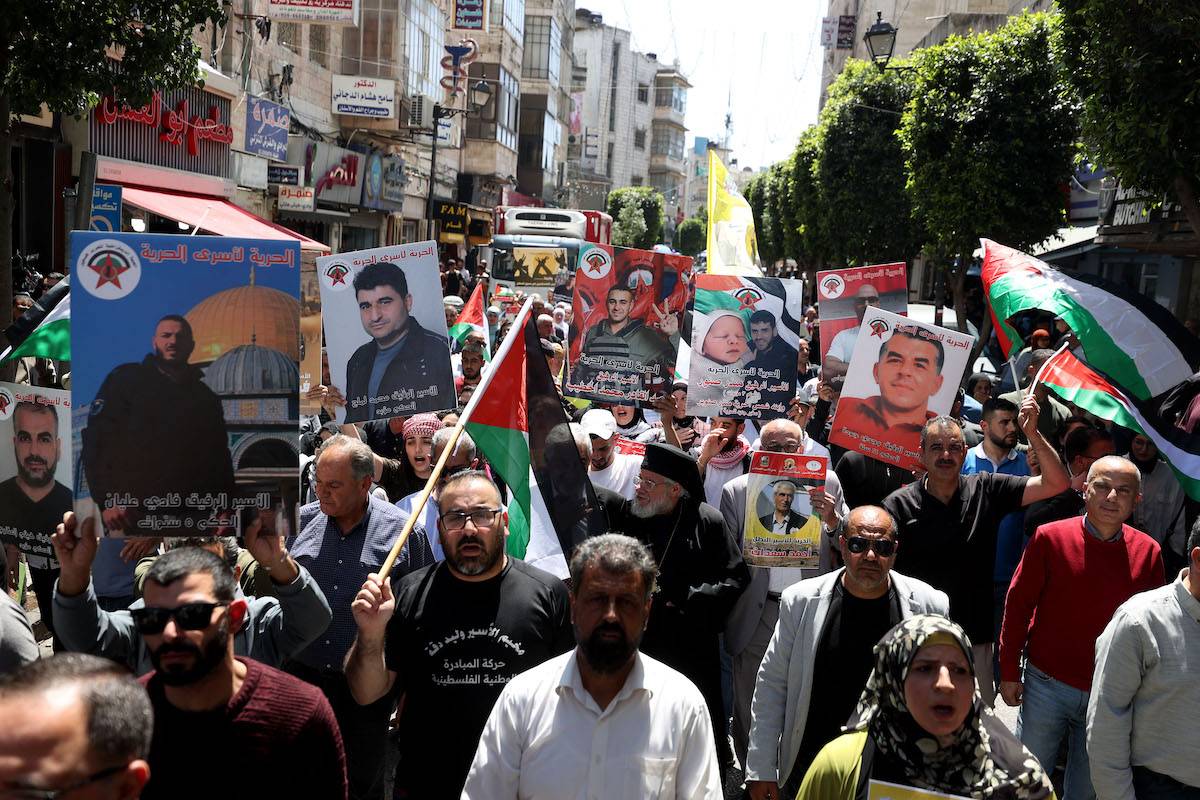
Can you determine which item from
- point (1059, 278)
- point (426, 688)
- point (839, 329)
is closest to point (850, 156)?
point (839, 329)

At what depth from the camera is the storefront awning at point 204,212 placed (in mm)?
17172

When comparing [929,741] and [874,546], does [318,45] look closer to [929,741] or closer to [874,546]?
[874,546]

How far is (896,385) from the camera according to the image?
6.94 m

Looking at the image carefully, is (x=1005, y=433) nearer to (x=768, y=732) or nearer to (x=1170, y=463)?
(x=1170, y=463)

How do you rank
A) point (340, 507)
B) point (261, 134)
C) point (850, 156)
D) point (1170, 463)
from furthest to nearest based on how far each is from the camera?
point (850, 156) < point (261, 134) < point (1170, 463) < point (340, 507)

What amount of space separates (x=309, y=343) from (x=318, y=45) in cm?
2037

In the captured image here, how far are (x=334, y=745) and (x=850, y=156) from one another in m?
23.8

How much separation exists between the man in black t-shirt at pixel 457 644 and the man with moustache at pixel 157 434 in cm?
84

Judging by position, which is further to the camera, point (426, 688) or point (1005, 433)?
point (1005, 433)

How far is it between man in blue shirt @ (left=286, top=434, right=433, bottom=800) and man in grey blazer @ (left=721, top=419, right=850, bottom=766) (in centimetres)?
163

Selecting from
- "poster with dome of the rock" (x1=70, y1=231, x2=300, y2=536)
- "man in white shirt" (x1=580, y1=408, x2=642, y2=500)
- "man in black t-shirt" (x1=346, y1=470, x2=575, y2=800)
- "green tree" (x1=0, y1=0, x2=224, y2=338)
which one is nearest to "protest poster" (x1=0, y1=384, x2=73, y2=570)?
"poster with dome of the rock" (x1=70, y1=231, x2=300, y2=536)

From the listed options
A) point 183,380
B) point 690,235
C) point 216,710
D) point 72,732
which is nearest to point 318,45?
point 183,380

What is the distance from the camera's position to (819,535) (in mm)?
5469

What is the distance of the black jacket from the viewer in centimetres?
684
